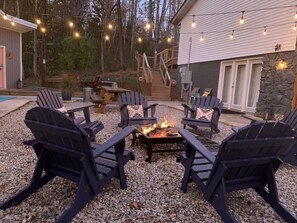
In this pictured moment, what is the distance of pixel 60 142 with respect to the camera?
6.41 feet

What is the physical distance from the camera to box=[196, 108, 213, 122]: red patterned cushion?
4.86m

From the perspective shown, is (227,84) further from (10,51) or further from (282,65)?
(10,51)

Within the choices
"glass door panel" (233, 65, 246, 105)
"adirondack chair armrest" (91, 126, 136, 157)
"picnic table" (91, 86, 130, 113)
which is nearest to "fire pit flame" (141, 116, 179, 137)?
"adirondack chair armrest" (91, 126, 136, 157)

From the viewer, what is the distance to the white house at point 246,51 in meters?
6.65

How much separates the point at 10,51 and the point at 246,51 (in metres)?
9.90

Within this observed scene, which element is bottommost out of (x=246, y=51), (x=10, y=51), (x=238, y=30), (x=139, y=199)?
(x=139, y=199)

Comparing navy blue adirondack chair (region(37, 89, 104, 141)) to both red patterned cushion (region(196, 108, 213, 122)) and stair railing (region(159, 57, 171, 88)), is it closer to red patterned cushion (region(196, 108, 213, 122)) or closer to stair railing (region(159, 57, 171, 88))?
red patterned cushion (region(196, 108, 213, 122))

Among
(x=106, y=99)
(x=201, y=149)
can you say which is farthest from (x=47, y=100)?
(x=106, y=99)

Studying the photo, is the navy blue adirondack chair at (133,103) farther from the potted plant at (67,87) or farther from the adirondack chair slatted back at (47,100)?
the potted plant at (67,87)

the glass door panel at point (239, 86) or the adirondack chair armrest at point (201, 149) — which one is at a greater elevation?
the glass door panel at point (239, 86)

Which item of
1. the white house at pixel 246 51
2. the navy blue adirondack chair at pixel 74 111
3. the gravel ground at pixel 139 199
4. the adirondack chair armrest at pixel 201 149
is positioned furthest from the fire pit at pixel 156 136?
the white house at pixel 246 51

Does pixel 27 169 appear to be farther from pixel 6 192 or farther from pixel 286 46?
pixel 286 46

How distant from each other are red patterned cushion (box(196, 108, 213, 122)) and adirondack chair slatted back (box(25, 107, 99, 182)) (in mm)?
3258

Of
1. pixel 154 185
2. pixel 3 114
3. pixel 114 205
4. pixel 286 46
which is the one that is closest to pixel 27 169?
pixel 114 205
